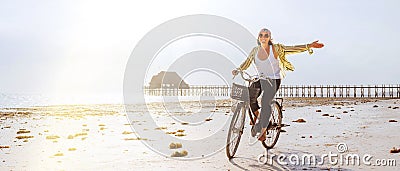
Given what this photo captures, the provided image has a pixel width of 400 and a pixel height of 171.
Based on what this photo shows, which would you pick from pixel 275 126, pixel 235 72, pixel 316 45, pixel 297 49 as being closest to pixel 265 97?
pixel 235 72

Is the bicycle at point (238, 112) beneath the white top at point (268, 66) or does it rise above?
beneath

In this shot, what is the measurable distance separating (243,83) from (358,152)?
8.75 ft

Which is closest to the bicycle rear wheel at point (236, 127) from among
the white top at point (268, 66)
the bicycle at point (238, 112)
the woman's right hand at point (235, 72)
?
the bicycle at point (238, 112)

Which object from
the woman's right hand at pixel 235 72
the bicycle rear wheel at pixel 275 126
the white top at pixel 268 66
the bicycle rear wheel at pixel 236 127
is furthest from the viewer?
the bicycle rear wheel at pixel 275 126

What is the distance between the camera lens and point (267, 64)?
8016mm

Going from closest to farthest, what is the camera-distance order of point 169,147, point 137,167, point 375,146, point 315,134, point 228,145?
1. point 137,167
2. point 228,145
3. point 375,146
4. point 169,147
5. point 315,134

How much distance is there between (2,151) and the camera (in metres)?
8.99

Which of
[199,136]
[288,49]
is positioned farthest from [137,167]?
[199,136]

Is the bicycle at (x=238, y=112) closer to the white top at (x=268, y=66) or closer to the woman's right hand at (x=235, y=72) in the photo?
the woman's right hand at (x=235, y=72)

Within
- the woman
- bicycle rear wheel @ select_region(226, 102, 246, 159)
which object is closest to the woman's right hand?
the woman

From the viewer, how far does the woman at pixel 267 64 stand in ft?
26.0

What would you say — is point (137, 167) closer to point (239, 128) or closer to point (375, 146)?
point (239, 128)

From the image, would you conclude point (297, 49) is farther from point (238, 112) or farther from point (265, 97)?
point (238, 112)

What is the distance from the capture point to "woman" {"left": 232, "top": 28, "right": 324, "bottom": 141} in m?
7.91
